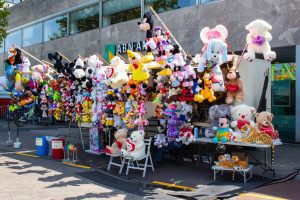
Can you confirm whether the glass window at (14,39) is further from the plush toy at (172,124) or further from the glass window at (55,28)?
the plush toy at (172,124)

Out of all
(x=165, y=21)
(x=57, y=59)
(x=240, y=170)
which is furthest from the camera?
(x=165, y=21)

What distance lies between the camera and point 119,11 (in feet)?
66.1

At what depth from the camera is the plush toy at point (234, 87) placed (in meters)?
8.84

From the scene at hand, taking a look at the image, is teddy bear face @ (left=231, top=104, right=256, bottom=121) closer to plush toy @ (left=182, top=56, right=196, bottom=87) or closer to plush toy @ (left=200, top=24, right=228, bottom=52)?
plush toy @ (left=182, top=56, right=196, bottom=87)

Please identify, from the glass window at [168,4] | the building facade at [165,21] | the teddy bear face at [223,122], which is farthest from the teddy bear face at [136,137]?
the glass window at [168,4]

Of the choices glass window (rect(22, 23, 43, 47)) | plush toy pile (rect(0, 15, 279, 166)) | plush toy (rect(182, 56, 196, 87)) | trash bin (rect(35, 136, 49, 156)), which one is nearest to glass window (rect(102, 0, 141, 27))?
glass window (rect(22, 23, 43, 47))

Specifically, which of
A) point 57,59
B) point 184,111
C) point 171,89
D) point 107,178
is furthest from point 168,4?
point 107,178

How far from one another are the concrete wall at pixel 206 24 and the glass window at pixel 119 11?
14.1 inches

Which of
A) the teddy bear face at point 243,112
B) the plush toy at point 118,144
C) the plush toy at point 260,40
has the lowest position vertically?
the plush toy at point 118,144

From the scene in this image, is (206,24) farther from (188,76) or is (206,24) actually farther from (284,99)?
(188,76)

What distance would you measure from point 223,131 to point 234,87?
1.08 meters

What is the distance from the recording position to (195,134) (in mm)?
9289

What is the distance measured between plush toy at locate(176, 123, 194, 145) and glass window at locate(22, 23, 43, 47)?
2099cm

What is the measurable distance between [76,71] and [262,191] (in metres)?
6.04
